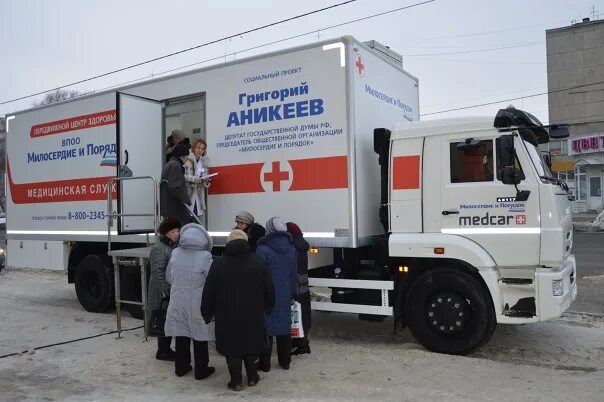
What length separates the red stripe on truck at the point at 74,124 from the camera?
8.94 m

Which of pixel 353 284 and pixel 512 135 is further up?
pixel 512 135

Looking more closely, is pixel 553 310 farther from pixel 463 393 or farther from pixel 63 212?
pixel 63 212

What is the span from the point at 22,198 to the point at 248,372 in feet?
23.1

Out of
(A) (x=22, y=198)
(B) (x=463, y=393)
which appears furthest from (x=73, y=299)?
(B) (x=463, y=393)

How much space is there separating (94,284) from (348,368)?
5327 mm

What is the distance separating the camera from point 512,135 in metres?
6.05

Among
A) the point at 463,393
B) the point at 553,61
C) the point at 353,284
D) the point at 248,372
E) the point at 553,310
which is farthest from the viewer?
the point at 553,61

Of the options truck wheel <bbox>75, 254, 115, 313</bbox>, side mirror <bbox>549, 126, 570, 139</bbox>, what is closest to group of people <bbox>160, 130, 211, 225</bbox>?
truck wheel <bbox>75, 254, 115, 313</bbox>

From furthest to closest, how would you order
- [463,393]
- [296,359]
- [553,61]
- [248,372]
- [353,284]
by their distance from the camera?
[553,61] < [353,284] < [296,359] < [248,372] < [463,393]

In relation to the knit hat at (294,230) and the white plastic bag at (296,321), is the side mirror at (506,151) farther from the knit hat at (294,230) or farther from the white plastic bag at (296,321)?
the white plastic bag at (296,321)

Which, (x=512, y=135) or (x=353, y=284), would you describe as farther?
(x=353, y=284)

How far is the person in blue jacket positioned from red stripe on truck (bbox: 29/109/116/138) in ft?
13.9

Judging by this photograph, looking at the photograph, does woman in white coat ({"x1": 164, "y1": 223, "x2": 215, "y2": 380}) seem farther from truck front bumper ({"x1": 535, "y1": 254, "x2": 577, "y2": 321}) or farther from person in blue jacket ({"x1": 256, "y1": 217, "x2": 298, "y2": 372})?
truck front bumper ({"x1": 535, "y1": 254, "x2": 577, "y2": 321})

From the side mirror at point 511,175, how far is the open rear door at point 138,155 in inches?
178
